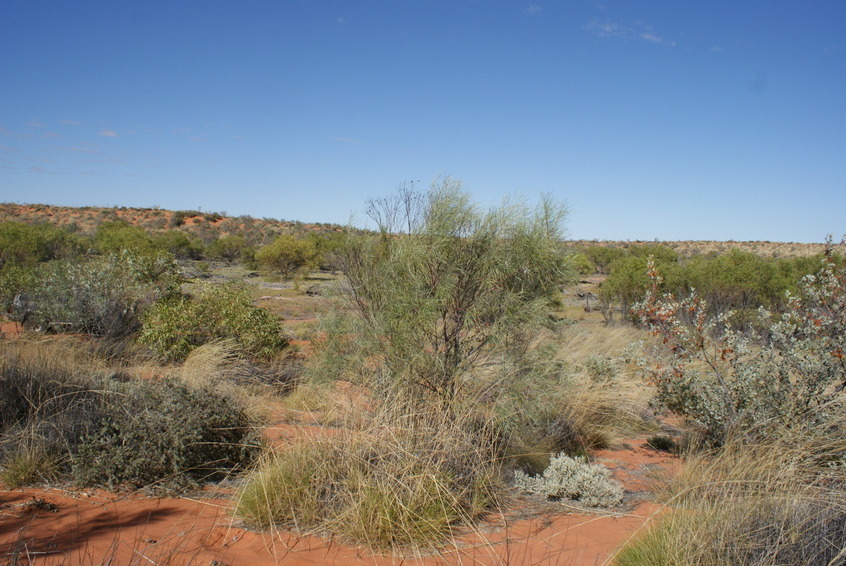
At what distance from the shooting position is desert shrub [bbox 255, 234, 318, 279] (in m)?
32.5

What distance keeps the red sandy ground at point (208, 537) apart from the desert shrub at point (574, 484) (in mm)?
203

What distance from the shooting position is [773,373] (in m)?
6.00

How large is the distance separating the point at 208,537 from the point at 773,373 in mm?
5519

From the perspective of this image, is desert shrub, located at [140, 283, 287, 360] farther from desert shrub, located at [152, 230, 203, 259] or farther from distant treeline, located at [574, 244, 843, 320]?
desert shrub, located at [152, 230, 203, 259]

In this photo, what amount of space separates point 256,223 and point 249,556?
6312 centimetres

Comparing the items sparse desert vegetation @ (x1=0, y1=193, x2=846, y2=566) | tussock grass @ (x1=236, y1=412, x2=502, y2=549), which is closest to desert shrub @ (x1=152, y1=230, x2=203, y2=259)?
sparse desert vegetation @ (x1=0, y1=193, x2=846, y2=566)

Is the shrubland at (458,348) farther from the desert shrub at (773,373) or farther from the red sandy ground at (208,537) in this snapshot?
the desert shrub at (773,373)

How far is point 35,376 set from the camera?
6594 mm

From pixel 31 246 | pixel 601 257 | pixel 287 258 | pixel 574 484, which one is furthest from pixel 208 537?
pixel 601 257

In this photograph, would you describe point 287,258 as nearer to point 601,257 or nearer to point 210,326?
point 601,257

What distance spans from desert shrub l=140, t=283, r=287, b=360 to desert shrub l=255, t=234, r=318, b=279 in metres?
21.8

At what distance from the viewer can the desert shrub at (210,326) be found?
Result: 988cm

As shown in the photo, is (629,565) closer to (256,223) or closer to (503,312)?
(503,312)

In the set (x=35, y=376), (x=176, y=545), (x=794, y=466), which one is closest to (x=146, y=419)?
(x=176, y=545)
